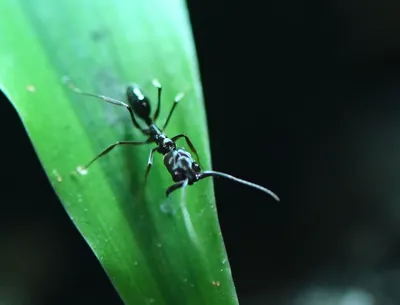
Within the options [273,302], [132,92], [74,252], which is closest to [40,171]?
[74,252]

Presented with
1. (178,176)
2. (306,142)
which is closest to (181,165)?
(178,176)

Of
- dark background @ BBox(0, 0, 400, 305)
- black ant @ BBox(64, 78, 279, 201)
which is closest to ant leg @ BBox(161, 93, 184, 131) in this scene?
black ant @ BBox(64, 78, 279, 201)

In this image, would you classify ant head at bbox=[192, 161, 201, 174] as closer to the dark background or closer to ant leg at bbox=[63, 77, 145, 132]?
ant leg at bbox=[63, 77, 145, 132]

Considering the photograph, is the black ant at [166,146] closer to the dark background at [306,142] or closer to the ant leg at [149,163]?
the ant leg at [149,163]

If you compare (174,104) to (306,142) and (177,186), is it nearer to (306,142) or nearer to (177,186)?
(177,186)

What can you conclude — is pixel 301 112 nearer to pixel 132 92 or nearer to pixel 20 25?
pixel 132 92
